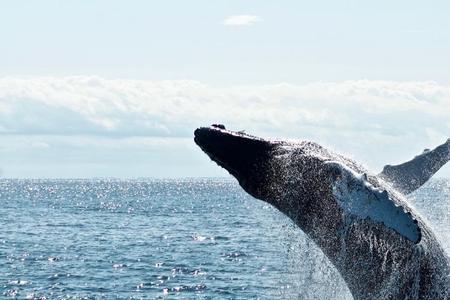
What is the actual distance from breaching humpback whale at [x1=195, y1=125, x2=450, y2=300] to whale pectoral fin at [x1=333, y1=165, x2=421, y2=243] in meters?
0.69

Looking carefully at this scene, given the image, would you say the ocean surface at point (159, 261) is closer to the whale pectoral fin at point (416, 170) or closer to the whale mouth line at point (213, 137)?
the whale mouth line at point (213, 137)

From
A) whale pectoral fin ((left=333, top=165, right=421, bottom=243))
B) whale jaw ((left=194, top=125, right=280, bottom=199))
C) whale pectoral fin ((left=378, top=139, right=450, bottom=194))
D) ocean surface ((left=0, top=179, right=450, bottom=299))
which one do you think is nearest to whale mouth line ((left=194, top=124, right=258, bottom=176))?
whale jaw ((left=194, top=125, right=280, bottom=199))

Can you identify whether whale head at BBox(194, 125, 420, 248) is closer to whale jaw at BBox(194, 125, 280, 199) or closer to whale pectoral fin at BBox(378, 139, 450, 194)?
whale jaw at BBox(194, 125, 280, 199)

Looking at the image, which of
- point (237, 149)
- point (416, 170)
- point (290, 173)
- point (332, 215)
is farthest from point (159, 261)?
point (332, 215)

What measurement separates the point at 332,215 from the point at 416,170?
76.0 inches

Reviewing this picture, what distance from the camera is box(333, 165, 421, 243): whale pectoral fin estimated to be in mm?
7848

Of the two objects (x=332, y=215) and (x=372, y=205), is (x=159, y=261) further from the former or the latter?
(x=372, y=205)

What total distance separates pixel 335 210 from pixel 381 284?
1073 millimetres

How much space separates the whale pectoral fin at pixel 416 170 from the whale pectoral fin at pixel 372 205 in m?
2.86

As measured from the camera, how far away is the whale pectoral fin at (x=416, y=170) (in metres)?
11.2

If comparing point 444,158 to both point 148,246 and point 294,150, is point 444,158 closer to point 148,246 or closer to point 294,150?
point 294,150

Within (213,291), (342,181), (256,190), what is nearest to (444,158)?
(256,190)

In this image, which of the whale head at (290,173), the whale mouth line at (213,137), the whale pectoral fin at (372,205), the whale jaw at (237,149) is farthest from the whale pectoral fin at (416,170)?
the whale pectoral fin at (372,205)

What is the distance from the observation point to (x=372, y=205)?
8.14 m
